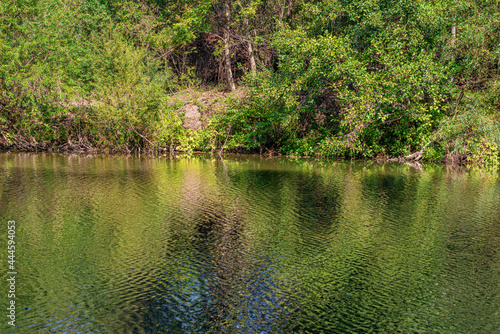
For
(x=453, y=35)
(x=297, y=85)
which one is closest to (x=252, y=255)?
(x=297, y=85)

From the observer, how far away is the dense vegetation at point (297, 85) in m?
24.5

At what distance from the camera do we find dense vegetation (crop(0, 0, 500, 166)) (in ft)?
80.4

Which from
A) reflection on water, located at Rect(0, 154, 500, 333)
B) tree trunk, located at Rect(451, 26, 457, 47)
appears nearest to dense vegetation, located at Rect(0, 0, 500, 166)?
tree trunk, located at Rect(451, 26, 457, 47)

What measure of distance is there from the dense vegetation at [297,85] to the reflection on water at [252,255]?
6.77 metres

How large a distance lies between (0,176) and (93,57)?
37.5ft

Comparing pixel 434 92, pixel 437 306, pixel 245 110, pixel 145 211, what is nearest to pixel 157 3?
pixel 245 110

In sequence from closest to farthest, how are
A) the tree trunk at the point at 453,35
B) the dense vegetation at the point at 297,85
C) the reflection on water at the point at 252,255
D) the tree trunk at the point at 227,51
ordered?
the reflection on water at the point at 252,255
the dense vegetation at the point at 297,85
the tree trunk at the point at 453,35
the tree trunk at the point at 227,51

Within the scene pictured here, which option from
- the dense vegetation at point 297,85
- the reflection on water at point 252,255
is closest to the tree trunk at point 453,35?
the dense vegetation at point 297,85

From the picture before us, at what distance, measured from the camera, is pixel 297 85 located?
25.9 metres

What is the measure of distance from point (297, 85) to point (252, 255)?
16.7 m

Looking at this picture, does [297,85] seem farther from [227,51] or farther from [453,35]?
[227,51]

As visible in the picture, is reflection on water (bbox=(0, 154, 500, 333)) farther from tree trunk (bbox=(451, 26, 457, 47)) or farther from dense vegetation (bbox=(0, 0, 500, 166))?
tree trunk (bbox=(451, 26, 457, 47))

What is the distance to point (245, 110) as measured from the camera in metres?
29.0

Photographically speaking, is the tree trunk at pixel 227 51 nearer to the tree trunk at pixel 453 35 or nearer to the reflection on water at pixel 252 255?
the tree trunk at pixel 453 35
